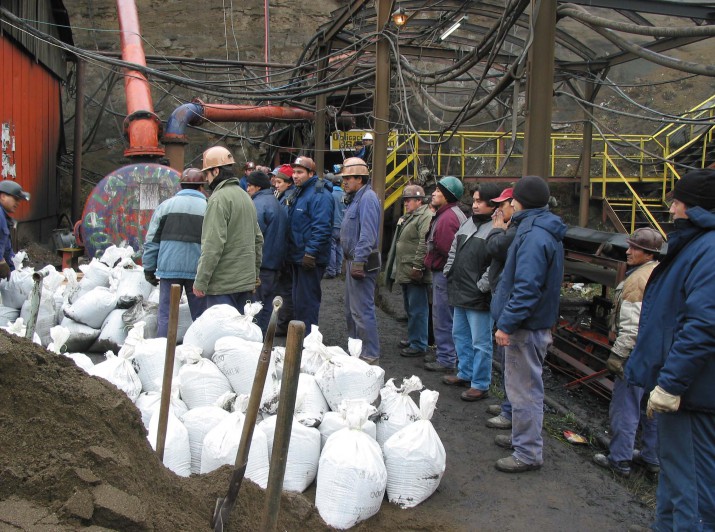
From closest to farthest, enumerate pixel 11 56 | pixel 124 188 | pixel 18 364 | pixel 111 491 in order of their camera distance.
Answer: pixel 111 491
pixel 18 364
pixel 124 188
pixel 11 56

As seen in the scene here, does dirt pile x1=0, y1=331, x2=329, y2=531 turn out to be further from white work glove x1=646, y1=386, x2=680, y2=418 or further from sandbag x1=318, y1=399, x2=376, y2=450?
white work glove x1=646, y1=386, x2=680, y2=418

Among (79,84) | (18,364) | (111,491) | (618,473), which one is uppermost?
(79,84)

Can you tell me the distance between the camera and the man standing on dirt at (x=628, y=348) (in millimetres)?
4508

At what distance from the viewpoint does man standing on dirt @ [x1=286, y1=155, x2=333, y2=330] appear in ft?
22.2

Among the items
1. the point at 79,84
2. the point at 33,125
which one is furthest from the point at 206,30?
the point at 33,125

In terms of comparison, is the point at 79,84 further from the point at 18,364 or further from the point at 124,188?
the point at 18,364

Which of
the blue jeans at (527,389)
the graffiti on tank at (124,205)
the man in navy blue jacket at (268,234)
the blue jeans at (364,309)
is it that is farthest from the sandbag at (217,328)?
the graffiti on tank at (124,205)

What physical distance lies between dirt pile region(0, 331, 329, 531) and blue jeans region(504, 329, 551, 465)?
2.03 metres

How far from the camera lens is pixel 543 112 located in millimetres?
5688

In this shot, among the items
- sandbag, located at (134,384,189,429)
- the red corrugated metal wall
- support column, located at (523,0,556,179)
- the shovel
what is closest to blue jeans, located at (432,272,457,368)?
support column, located at (523,0,556,179)

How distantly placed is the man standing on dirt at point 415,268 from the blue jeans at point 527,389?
8.40 ft

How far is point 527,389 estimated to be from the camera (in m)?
4.34

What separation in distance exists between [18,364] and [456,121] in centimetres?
628

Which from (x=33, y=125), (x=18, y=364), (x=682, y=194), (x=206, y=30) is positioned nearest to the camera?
(x=18, y=364)
